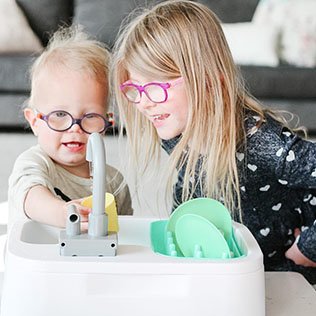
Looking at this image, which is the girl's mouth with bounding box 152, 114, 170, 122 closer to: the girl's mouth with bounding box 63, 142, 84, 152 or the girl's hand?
the girl's mouth with bounding box 63, 142, 84, 152

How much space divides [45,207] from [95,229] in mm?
361

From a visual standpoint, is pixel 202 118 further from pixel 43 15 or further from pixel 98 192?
pixel 43 15

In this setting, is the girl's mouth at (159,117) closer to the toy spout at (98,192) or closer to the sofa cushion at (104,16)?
the toy spout at (98,192)

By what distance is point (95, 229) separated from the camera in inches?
34.4

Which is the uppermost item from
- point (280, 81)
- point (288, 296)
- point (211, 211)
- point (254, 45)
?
point (211, 211)

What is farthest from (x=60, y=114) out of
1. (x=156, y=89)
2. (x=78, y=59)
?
(x=156, y=89)

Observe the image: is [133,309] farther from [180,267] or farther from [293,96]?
[293,96]

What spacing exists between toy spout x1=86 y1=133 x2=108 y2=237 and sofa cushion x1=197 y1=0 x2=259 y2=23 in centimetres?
273

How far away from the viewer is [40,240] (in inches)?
40.8

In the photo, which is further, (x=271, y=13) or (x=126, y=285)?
(x=271, y=13)

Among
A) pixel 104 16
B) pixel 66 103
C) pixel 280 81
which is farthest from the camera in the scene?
pixel 104 16

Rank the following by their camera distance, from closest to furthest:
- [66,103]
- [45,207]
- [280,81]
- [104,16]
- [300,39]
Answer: [45,207], [66,103], [280,81], [300,39], [104,16]

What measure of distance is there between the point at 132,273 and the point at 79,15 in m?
2.84

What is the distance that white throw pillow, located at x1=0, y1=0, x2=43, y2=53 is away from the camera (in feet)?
10.8
